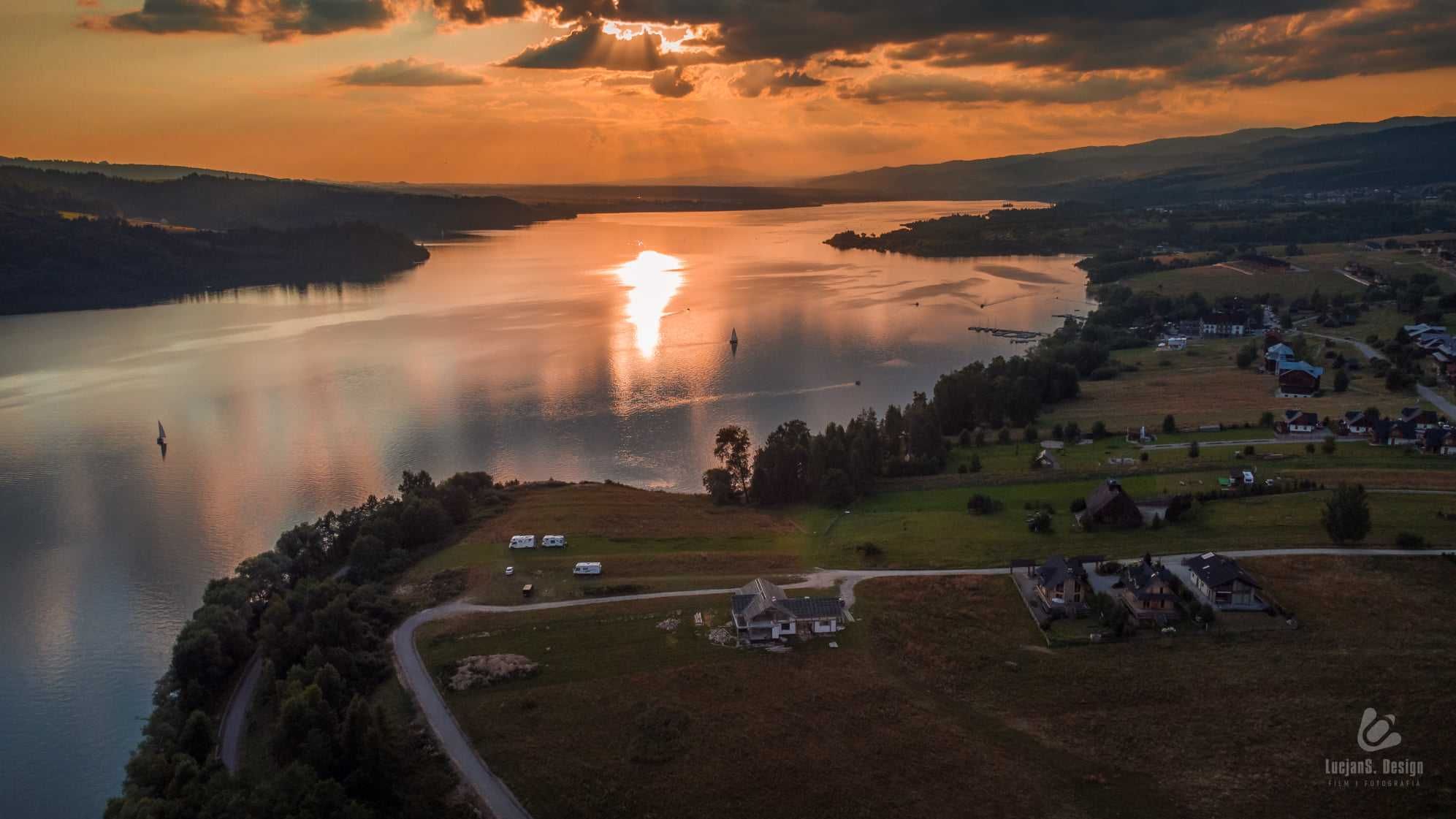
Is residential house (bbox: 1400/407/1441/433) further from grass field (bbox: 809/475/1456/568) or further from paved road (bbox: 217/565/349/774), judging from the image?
paved road (bbox: 217/565/349/774)

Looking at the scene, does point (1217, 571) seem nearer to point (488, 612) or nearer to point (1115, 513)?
point (1115, 513)

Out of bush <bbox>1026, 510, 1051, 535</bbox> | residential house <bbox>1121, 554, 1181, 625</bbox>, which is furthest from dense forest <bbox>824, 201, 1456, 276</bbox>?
residential house <bbox>1121, 554, 1181, 625</bbox>

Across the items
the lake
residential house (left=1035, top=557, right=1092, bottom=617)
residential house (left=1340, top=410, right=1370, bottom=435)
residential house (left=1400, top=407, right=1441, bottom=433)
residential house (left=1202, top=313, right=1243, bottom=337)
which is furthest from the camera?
residential house (left=1202, top=313, right=1243, bottom=337)

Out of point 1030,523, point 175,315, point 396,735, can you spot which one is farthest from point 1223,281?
point 175,315

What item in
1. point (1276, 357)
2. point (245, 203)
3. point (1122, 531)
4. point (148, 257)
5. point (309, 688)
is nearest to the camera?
point (309, 688)

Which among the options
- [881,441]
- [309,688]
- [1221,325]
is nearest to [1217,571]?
[881,441]

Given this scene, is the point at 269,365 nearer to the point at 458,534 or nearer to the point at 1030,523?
the point at 458,534

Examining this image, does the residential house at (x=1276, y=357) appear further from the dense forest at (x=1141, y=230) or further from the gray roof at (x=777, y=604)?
the dense forest at (x=1141, y=230)

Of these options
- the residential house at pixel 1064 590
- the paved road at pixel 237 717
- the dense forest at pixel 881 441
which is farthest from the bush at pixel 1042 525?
the paved road at pixel 237 717
